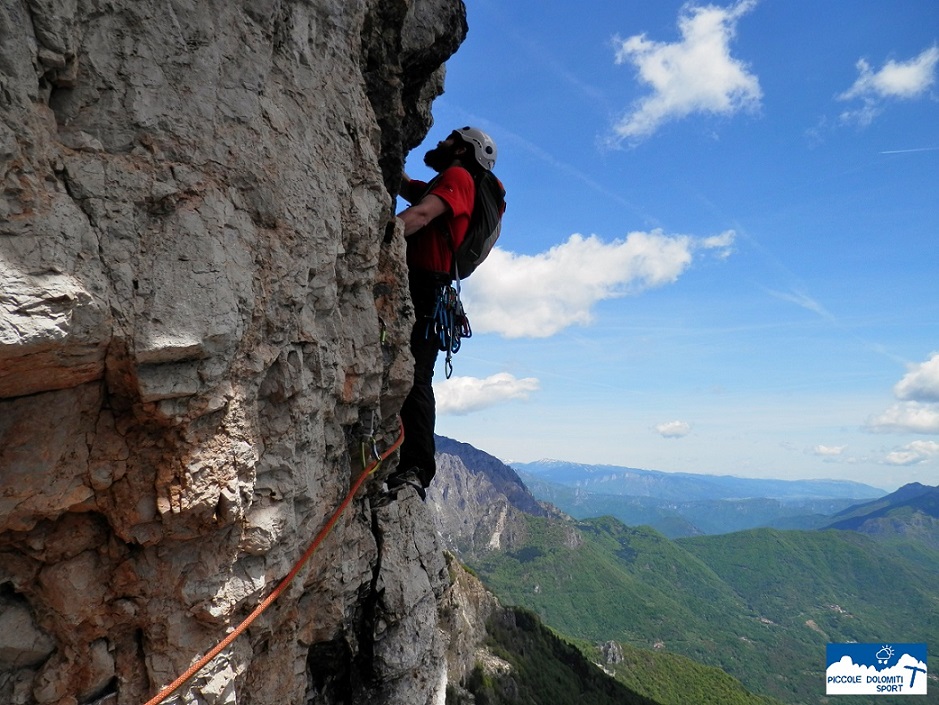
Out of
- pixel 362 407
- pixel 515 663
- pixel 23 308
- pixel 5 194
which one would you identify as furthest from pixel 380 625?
pixel 515 663

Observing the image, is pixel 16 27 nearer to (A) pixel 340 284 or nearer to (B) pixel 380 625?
(A) pixel 340 284

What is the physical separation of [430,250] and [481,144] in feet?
4.64

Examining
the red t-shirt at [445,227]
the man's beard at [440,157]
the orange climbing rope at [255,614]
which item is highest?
the man's beard at [440,157]

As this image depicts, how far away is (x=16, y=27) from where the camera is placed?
9.31 feet

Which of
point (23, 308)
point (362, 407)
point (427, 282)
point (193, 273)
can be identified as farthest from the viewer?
point (427, 282)

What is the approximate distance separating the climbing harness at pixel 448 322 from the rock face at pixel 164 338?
1.88m

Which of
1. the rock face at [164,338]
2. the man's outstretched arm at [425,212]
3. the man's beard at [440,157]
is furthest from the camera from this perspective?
the man's beard at [440,157]

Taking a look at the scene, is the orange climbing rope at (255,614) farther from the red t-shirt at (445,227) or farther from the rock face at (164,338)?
the red t-shirt at (445,227)

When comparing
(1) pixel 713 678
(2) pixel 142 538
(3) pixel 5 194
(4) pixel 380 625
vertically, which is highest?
(3) pixel 5 194

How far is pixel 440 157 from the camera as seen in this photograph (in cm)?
696

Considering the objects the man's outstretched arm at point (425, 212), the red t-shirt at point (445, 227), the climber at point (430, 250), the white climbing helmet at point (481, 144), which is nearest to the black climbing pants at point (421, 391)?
the climber at point (430, 250)

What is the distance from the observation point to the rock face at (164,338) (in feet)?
9.77

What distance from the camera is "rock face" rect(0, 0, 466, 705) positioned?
2.98m

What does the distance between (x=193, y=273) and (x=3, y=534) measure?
6.02 feet
